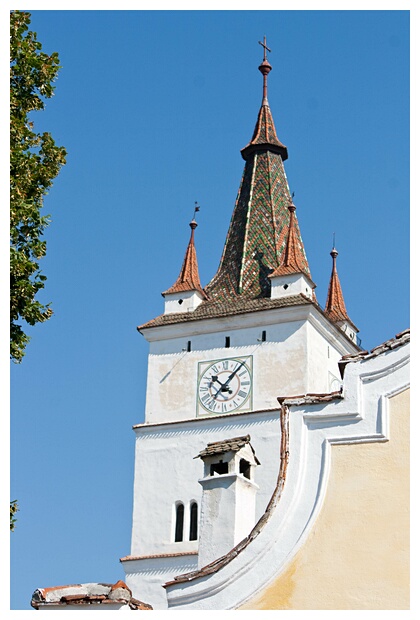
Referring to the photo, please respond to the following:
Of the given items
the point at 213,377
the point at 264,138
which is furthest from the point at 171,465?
the point at 264,138

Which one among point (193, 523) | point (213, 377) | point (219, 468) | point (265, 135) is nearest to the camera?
point (219, 468)

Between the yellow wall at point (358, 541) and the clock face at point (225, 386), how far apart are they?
85.7 feet

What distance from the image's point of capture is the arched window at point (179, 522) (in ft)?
124

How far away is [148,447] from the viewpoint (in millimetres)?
39500

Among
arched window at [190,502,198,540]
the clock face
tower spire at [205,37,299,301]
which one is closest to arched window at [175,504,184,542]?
arched window at [190,502,198,540]

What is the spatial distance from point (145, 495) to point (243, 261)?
8635 millimetres

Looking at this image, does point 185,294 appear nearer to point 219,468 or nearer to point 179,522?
point 179,522

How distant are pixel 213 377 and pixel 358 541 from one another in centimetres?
2742

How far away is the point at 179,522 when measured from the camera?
125 feet

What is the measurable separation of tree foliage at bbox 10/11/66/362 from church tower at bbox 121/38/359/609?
21078mm

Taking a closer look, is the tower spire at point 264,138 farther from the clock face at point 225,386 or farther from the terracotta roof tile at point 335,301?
the clock face at point 225,386

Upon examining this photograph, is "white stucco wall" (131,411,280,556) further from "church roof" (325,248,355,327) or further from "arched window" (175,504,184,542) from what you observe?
"church roof" (325,248,355,327)

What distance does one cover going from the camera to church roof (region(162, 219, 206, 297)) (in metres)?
42.3
